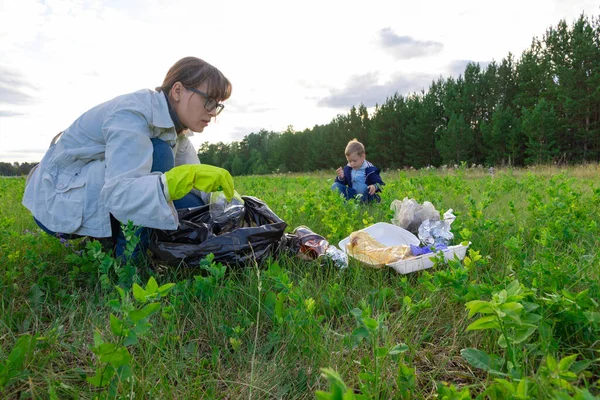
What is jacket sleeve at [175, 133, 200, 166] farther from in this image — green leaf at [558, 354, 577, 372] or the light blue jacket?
green leaf at [558, 354, 577, 372]

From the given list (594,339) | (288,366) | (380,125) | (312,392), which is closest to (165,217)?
(288,366)

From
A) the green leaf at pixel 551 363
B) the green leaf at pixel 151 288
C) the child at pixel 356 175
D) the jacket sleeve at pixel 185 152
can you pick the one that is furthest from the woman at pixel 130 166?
the child at pixel 356 175

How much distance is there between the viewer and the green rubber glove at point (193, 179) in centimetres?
209

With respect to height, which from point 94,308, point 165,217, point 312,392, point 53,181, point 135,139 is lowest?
point 312,392

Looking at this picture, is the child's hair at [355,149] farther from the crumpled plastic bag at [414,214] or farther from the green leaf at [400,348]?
the green leaf at [400,348]

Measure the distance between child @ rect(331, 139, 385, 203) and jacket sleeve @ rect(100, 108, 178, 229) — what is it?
12.0ft

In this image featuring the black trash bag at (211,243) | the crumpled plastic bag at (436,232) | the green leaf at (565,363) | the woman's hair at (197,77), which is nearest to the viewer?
the green leaf at (565,363)

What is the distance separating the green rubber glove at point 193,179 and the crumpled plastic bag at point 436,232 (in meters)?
1.54

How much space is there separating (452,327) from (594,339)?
485 millimetres

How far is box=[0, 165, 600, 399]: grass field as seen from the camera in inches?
44.0

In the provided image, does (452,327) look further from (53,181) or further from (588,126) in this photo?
(588,126)

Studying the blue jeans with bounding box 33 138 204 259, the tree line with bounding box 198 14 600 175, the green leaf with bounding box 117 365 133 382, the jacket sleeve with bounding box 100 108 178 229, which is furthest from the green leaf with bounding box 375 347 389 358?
the tree line with bounding box 198 14 600 175

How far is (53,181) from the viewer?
243 centimetres

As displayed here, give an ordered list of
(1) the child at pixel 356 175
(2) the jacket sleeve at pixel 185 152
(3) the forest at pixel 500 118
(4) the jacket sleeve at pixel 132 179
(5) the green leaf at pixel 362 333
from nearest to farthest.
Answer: (5) the green leaf at pixel 362 333 < (4) the jacket sleeve at pixel 132 179 < (2) the jacket sleeve at pixel 185 152 < (1) the child at pixel 356 175 < (3) the forest at pixel 500 118
